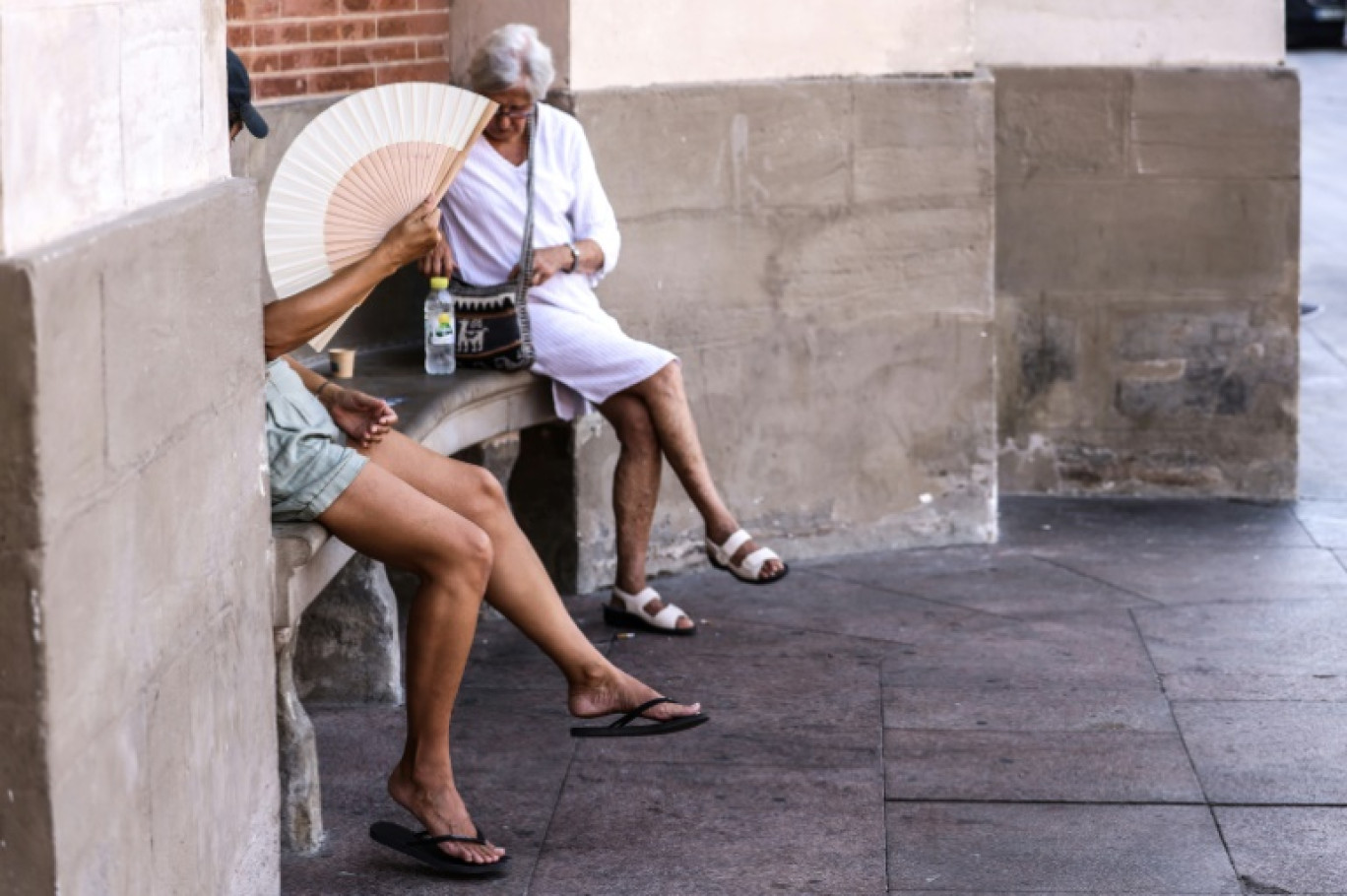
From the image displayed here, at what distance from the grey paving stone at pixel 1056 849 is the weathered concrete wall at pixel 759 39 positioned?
9.05 ft

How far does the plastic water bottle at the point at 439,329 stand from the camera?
19.3ft

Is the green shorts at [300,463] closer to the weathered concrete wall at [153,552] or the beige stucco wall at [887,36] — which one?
the weathered concrete wall at [153,552]

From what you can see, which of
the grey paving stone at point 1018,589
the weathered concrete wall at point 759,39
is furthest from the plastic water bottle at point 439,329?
the grey paving stone at point 1018,589

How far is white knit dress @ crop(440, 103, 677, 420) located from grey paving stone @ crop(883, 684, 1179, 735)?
4.13 feet

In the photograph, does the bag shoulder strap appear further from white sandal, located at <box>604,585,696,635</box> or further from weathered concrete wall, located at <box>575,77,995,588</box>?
white sandal, located at <box>604,585,696,635</box>

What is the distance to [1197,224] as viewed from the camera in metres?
7.80

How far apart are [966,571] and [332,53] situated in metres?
2.65

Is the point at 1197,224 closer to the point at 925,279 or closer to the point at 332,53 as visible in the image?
the point at 925,279

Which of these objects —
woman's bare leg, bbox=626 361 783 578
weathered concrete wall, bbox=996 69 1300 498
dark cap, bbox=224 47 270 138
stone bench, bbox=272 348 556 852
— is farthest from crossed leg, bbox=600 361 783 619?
weathered concrete wall, bbox=996 69 1300 498

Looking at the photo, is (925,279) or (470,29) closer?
(470,29)

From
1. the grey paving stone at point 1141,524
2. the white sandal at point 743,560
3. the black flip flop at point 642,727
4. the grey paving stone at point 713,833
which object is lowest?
the grey paving stone at point 1141,524

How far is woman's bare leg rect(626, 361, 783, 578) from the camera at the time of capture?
6020 mm

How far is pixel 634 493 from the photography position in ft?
20.3

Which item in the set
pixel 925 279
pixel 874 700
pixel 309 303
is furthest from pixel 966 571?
pixel 309 303
